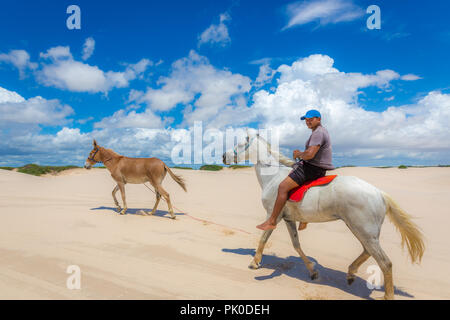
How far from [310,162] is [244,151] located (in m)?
1.57

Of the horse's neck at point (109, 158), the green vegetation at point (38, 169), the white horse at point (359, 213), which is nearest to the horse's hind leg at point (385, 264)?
the white horse at point (359, 213)

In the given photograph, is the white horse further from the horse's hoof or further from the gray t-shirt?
the gray t-shirt

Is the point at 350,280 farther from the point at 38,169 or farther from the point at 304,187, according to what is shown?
the point at 38,169

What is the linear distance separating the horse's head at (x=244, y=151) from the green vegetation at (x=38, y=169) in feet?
111

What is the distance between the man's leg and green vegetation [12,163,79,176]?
35.1 meters

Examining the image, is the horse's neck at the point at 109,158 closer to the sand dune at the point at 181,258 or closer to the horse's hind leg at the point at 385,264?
the sand dune at the point at 181,258

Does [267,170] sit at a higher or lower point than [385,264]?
higher

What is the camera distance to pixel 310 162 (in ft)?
14.4

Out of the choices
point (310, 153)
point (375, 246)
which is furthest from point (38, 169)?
point (375, 246)

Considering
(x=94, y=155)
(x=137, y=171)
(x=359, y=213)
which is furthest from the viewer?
(x=94, y=155)

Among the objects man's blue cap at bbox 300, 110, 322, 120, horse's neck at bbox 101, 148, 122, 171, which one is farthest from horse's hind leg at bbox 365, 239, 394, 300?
horse's neck at bbox 101, 148, 122, 171

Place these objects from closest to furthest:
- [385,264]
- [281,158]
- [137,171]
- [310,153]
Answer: [385,264], [310,153], [281,158], [137,171]

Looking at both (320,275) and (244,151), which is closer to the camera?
(320,275)
